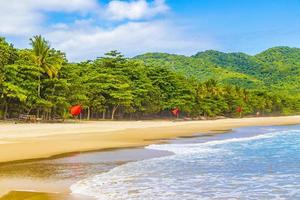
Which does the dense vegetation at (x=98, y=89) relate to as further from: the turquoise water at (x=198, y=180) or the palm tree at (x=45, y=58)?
the turquoise water at (x=198, y=180)

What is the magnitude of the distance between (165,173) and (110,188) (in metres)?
3.72

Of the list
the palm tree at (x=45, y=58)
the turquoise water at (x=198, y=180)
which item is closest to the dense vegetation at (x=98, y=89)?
the palm tree at (x=45, y=58)

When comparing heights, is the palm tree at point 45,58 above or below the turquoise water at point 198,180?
above

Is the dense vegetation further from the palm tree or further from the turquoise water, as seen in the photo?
the turquoise water

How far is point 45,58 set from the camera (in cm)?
5588

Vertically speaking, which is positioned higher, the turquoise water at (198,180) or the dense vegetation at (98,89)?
the dense vegetation at (98,89)

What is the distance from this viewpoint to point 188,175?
52.2 ft

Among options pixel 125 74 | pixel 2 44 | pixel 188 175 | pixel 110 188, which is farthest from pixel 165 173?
pixel 125 74

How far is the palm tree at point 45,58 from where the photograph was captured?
180ft

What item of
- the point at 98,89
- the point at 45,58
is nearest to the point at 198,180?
the point at 45,58

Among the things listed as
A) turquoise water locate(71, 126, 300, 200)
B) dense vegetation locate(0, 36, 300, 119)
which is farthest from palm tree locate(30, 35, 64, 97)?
turquoise water locate(71, 126, 300, 200)

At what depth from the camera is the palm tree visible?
54.8 m

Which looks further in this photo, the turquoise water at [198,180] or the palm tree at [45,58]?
the palm tree at [45,58]

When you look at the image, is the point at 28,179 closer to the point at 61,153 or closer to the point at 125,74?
the point at 61,153
